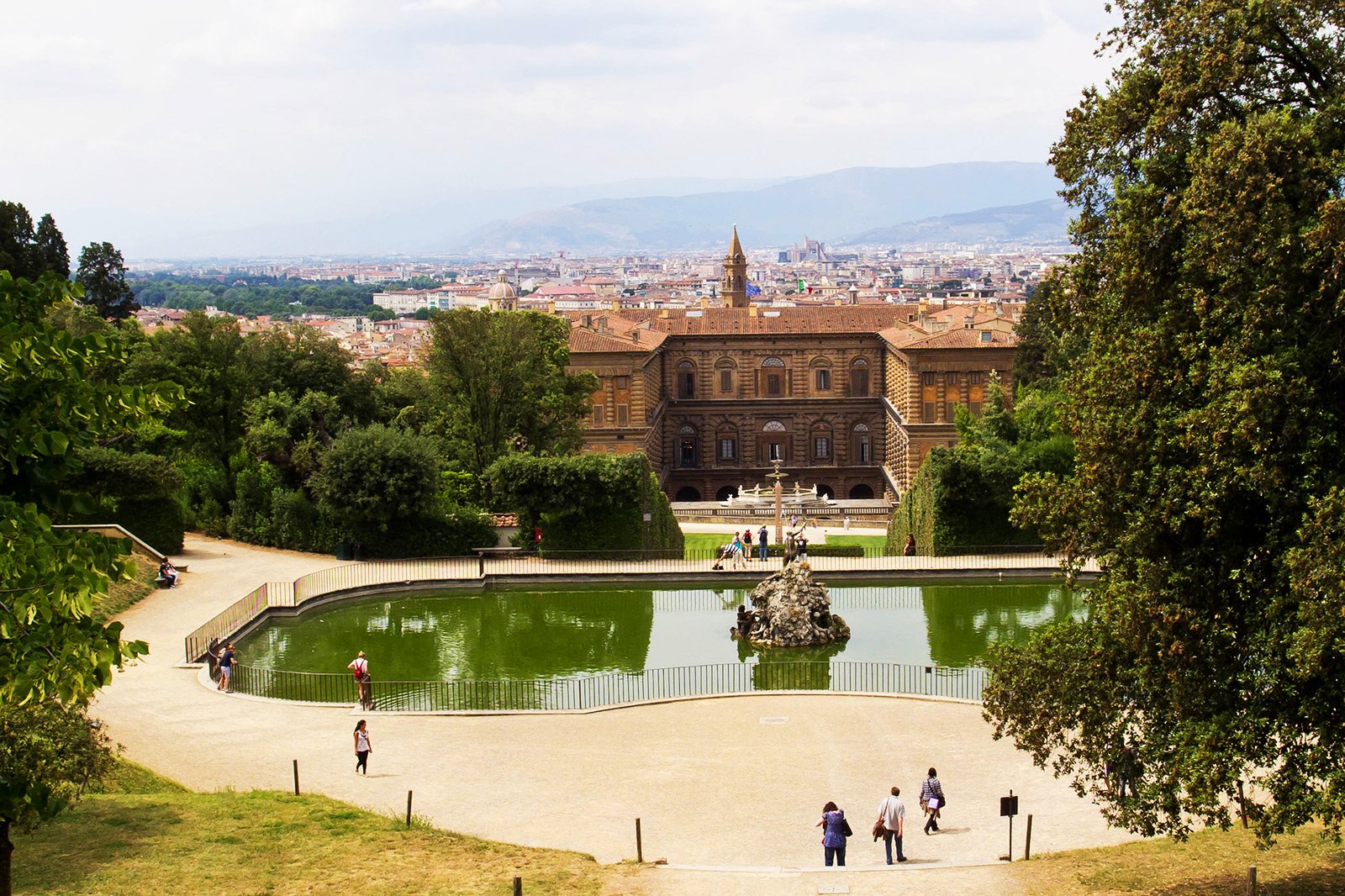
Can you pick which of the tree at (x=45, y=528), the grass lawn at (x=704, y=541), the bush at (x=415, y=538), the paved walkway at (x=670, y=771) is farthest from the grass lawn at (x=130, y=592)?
the tree at (x=45, y=528)

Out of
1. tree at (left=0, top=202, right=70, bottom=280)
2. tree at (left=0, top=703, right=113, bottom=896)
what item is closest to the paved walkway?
tree at (left=0, top=703, right=113, bottom=896)

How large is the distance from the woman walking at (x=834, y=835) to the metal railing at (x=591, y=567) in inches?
769

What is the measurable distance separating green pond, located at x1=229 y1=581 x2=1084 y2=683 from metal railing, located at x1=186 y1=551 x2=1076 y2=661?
0.59 metres

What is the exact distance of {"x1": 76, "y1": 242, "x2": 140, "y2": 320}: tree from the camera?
238 ft

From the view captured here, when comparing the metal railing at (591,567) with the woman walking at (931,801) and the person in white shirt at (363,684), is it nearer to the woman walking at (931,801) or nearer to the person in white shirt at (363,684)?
the person in white shirt at (363,684)

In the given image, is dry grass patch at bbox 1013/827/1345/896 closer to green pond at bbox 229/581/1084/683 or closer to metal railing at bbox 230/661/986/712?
metal railing at bbox 230/661/986/712

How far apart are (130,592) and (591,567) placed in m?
11.5

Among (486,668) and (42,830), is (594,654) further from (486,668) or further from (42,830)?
(42,830)

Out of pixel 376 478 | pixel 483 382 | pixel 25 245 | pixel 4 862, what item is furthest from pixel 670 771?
pixel 25 245

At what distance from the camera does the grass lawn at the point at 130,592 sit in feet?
106

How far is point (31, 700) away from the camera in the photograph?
1040 centimetres

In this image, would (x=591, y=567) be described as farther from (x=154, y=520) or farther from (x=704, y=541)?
(x=154, y=520)

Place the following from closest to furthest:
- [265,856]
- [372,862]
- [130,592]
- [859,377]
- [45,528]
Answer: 1. [45,528]
2. [372,862]
3. [265,856]
4. [130,592]
5. [859,377]

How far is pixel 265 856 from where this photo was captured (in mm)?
17016
